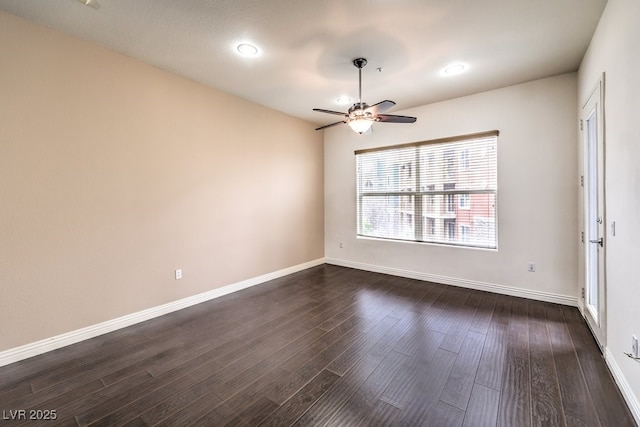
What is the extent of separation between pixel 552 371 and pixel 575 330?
1.00m

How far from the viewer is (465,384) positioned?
76.2 inches

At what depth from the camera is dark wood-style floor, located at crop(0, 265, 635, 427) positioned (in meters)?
1.68

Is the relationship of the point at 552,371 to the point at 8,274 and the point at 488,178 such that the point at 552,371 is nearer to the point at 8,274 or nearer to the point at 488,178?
the point at 488,178

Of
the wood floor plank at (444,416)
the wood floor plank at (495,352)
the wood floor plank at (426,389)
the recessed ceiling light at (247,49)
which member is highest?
the recessed ceiling light at (247,49)

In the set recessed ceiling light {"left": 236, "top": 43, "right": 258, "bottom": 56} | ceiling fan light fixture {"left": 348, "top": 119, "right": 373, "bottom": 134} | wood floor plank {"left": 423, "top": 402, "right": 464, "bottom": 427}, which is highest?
recessed ceiling light {"left": 236, "top": 43, "right": 258, "bottom": 56}

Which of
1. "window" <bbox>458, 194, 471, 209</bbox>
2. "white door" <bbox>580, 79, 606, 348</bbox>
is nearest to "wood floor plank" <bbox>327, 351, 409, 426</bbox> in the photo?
"white door" <bbox>580, 79, 606, 348</bbox>

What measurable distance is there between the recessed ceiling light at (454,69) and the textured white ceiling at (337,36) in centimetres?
8

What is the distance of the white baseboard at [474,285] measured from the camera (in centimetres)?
339

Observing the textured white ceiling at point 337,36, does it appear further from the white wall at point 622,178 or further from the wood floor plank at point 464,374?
the wood floor plank at point 464,374

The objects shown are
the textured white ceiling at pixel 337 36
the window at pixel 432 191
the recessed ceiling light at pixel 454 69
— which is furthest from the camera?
the window at pixel 432 191

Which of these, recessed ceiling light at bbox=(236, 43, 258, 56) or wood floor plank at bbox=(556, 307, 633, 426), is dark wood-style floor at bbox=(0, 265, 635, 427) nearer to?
wood floor plank at bbox=(556, 307, 633, 426)

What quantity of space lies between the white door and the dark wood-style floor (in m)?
0.24

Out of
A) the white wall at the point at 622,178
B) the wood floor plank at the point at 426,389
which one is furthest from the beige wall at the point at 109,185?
the white wall at the point at 622,178

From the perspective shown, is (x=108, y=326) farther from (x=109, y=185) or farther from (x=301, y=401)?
(x=301, y=401)
